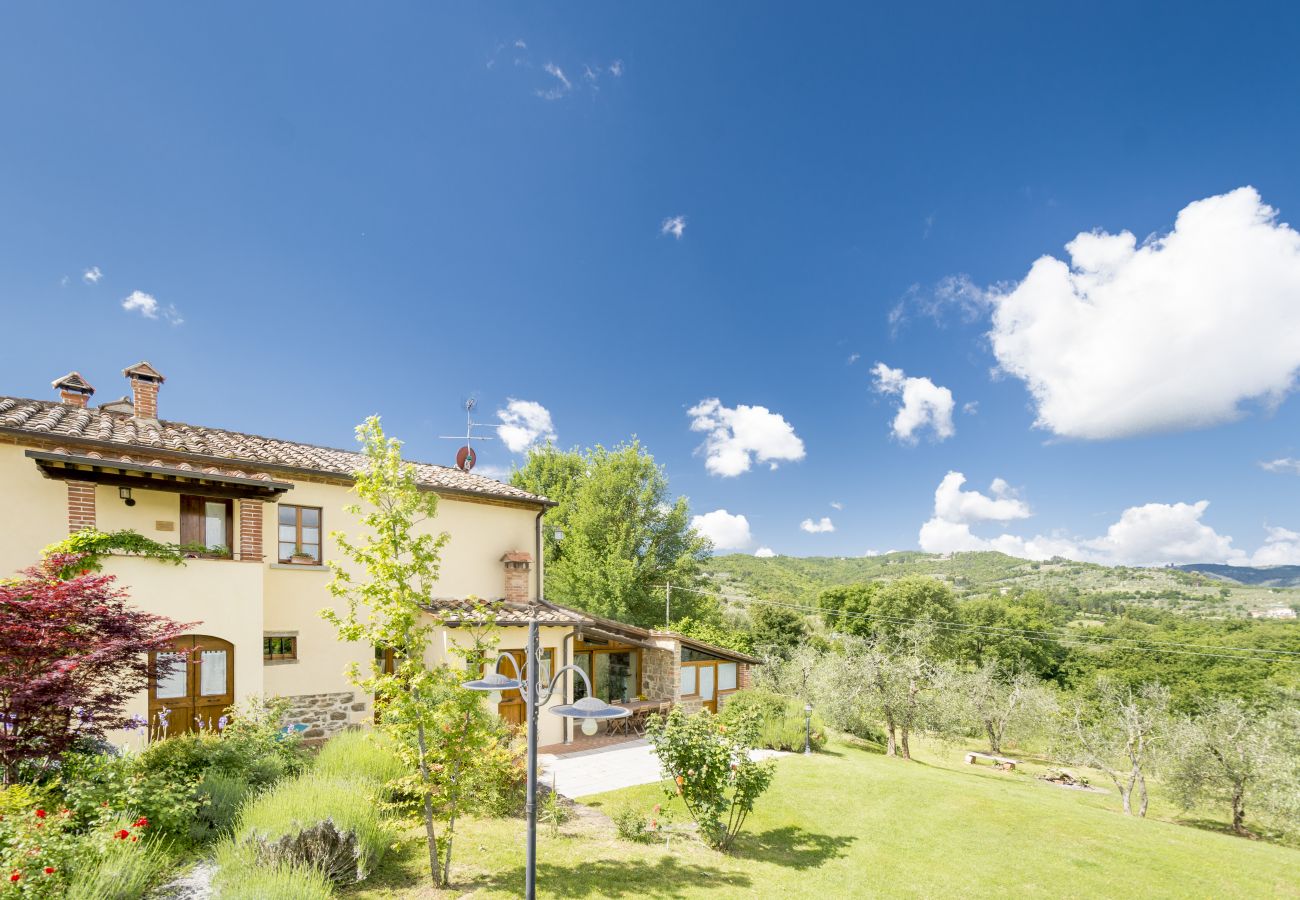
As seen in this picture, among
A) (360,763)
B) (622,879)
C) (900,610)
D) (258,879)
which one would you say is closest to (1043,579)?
(900,610)

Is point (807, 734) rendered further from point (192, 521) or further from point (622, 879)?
point (192, 521)

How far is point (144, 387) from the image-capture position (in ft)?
45.5

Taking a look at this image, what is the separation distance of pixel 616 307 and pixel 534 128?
412 inches

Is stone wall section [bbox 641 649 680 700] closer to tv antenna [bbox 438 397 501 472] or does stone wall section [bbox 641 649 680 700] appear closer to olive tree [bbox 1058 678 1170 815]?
tv antenna [bbox 438 397 501 472]

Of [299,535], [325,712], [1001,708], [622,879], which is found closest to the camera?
[622,879]

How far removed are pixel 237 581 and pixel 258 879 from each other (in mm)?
7681

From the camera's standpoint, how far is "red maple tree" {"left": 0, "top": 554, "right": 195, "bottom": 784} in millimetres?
6453

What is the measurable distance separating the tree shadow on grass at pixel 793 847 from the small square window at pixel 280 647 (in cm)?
1058

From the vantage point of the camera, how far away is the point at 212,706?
1089cm

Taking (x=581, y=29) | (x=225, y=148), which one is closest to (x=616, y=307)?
(x=581, y=29)

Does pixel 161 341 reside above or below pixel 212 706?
above

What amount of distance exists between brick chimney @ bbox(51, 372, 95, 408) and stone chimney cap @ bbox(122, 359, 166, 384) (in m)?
0.94

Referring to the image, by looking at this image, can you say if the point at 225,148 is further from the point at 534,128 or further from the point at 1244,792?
the point at 1244,792

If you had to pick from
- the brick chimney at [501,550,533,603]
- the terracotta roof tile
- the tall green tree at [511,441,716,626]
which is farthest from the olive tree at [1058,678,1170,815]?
the terracotta roof tile
